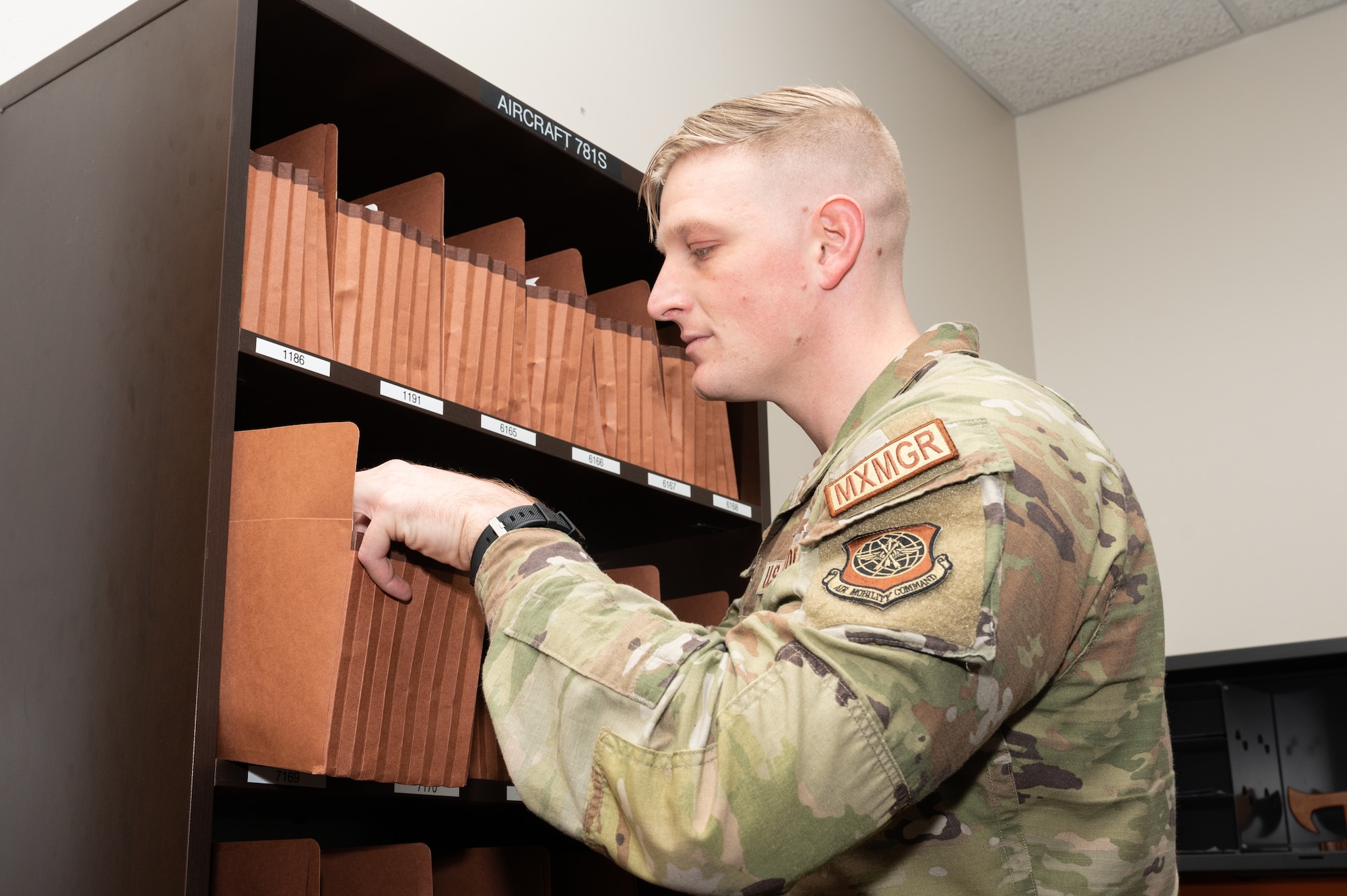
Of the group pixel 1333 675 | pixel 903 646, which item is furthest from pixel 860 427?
pixel 1333 675

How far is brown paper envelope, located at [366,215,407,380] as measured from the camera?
1.37 meters

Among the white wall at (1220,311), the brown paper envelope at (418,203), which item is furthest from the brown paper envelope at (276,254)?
the white wall at (1220,311)

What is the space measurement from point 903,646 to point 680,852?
219 millimetres

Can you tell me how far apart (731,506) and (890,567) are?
96 cm

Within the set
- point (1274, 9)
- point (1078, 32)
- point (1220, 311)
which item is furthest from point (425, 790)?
point (1274, 9)

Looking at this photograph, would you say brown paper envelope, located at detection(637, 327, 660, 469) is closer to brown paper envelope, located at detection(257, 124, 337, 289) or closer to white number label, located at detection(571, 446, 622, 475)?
white number label, located at detection(571, 446, 622, 475)

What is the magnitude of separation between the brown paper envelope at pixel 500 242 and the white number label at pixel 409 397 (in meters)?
0.32

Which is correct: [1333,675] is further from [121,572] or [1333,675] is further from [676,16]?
[121,572]

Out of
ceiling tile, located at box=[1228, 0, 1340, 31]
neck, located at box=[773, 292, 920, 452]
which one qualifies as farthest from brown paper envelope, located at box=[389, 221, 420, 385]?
ceiling tile, located at box=[1228, 0, 1340, 31]

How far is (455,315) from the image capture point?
4.87 feet

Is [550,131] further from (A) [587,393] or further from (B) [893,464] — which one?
(B) [893,464]

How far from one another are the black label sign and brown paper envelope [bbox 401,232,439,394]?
20cm

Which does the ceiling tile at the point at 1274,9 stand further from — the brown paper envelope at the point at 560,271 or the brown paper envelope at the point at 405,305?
the brown paper envelope at the point at 405,305

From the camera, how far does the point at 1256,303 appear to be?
364cm
